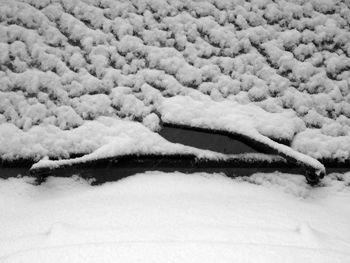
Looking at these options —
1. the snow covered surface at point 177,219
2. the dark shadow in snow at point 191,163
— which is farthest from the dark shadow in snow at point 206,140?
the snow covered surface at point 177,219

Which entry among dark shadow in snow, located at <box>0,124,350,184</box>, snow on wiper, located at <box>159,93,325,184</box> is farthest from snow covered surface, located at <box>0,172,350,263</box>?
snow on wiper, located at <box>159,93,325,184</box>

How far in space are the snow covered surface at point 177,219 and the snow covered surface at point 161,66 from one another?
0.16m

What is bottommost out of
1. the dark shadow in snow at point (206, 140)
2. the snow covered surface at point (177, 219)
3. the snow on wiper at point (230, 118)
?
the snow covered surface at point (177, 219)

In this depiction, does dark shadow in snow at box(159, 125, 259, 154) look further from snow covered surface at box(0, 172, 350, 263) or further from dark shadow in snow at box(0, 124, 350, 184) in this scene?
snow covered surface at box(0, 172, 350, 263)

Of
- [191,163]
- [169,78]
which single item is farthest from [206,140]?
[169,78]

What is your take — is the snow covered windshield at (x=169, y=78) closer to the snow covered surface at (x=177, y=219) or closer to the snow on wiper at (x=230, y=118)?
the snow on wiper at (x=230, y=118)

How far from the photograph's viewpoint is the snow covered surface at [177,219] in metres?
0.86

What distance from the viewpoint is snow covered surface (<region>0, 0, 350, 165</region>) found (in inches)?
52.6

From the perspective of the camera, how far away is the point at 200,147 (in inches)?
53.1

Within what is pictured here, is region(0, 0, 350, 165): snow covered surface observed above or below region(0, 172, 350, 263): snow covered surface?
above

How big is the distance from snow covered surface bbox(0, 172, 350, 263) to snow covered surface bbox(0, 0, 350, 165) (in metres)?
0.16

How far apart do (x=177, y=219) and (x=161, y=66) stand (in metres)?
0.64

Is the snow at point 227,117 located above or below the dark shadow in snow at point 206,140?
above

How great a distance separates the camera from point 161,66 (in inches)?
56.0
